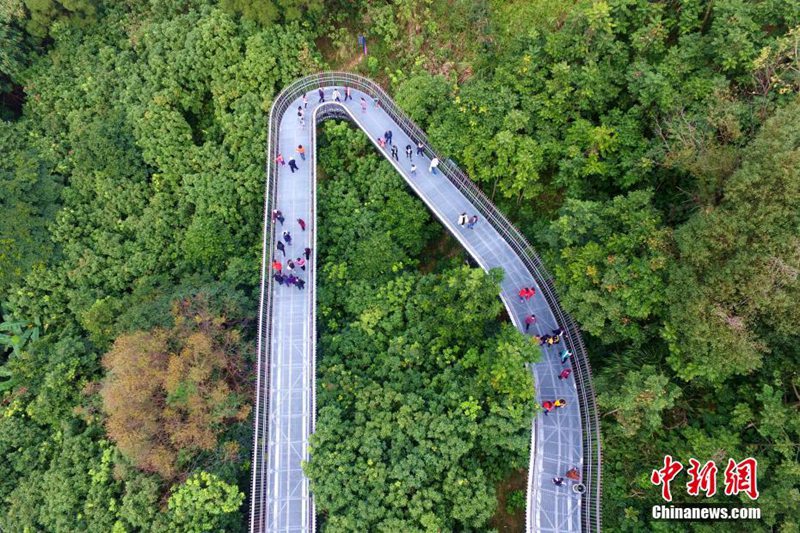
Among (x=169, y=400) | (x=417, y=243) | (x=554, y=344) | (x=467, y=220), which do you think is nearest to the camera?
(x=169, y=400)

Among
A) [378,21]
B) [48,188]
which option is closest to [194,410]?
[48,188]

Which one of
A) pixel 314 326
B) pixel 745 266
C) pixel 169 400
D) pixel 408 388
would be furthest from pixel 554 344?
pixel 169 400

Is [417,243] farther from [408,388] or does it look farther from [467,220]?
[408,388]

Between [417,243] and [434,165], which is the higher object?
[434,165]

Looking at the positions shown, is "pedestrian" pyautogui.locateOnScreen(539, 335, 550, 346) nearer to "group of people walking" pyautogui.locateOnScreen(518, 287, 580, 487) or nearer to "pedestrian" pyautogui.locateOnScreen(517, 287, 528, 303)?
"group of people walking" pyautogui.locateOnScreen(518, 287, 580, 487)

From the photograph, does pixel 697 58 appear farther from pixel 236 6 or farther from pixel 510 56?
pixel 236 6

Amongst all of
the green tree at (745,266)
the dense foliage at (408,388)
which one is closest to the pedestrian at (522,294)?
the dense foliage at (408,388)

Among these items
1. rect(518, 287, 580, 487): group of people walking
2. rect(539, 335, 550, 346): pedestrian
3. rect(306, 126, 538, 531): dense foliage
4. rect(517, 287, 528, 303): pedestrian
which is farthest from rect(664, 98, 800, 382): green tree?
rect(517, 287, 528, 303): pedestrian
